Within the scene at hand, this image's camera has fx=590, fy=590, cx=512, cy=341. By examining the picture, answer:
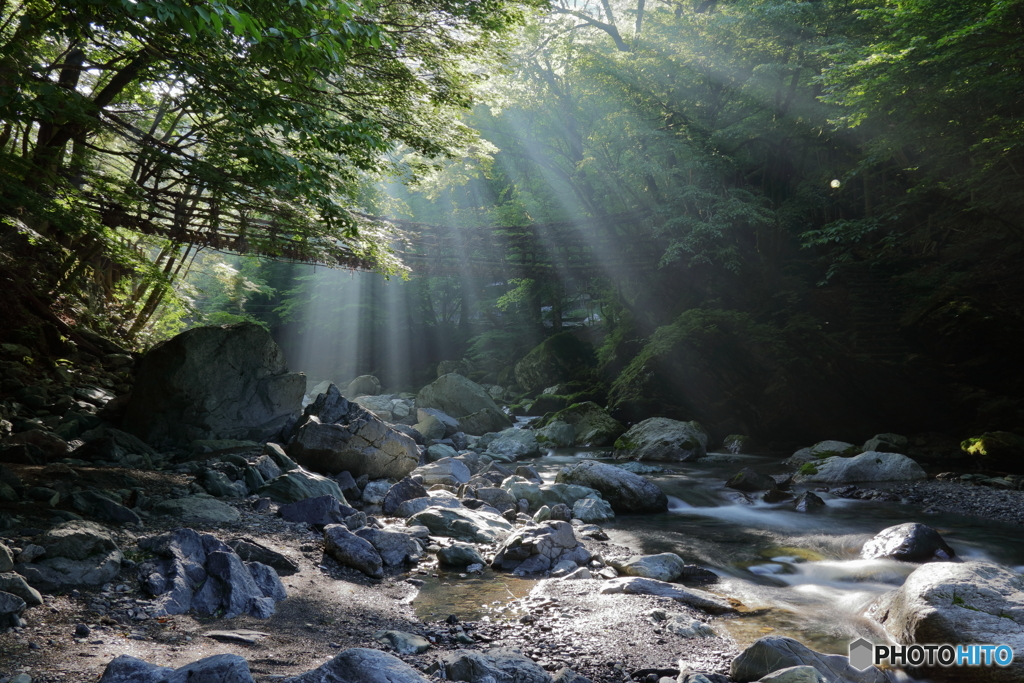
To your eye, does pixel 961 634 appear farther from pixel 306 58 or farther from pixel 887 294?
pixel 887 294

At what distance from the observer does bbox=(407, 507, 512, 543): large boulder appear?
534 cm

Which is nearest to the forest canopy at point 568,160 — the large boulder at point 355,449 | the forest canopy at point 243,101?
the forest canopy at point 243,101

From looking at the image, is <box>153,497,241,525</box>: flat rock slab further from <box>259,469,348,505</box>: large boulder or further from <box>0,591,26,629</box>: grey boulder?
<box>0,591,26,629</box>: grey boulder

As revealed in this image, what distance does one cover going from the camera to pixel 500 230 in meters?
18.0

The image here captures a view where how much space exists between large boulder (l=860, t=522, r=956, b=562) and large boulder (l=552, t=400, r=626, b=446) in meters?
7.52

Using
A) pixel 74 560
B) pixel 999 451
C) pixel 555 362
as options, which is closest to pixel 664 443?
pixel 999 451

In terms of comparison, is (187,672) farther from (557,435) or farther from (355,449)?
(557,435)

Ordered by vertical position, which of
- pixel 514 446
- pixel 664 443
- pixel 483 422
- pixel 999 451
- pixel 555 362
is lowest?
pixel 483 422

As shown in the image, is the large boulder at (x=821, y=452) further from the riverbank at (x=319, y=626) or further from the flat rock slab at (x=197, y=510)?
the flat rock slab at (x=197, y=510)

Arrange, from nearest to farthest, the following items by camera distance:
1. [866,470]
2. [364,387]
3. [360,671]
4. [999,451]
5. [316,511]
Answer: [360,671] < [316,511] < [866,470] < [999,451] < [364,387]

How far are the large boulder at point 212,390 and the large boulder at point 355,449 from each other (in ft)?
7.05

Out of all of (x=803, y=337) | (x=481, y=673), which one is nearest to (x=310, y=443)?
(x=481, y=673)

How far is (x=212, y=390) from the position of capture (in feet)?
30.1

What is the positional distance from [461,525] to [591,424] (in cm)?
838
